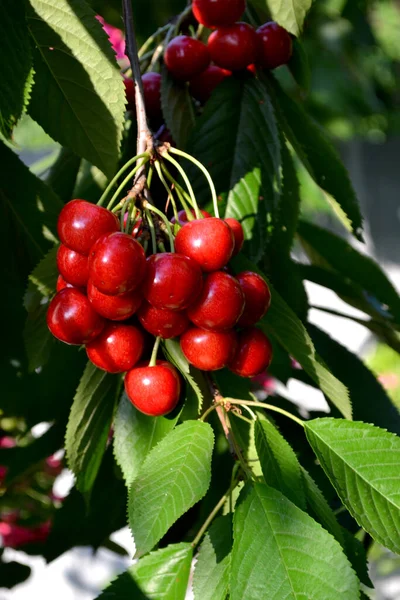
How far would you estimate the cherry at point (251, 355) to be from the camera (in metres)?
0.61

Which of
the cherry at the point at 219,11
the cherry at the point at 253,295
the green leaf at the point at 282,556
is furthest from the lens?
the cherry at the point at 219,11

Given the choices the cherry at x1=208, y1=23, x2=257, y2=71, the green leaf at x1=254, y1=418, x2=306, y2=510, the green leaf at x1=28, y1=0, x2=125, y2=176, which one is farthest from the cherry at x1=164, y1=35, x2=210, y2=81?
the green leaf at x1=254, y1=418, x2=306, y2=510

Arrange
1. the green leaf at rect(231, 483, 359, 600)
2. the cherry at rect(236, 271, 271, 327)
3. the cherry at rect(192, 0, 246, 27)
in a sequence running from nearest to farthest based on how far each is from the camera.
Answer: the green leaf at rect(231, 483, 359, 600) → the cherry at rect(236, 271, 271, 327) → the cherry at rect(192, 0, 246, 27)

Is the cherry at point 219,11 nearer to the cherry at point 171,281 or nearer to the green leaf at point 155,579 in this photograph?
the cherry at point 171,281

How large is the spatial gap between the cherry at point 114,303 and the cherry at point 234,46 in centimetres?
36

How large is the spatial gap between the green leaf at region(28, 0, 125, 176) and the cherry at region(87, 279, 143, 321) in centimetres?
16

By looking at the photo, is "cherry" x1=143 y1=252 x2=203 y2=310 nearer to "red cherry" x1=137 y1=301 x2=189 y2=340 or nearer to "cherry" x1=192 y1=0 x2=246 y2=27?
"red cherry" x1=137 y1=301 x2=189 y2=340

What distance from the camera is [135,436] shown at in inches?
25.5

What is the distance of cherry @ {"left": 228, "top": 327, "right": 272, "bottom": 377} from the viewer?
0.61 m

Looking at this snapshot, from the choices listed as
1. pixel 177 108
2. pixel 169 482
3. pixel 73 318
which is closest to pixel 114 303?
pixel 73 318

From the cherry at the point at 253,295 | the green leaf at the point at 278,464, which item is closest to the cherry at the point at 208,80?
the cherry at the point at 253,295

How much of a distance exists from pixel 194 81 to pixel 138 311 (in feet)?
1.22

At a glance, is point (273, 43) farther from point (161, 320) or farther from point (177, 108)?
point (161, 320)

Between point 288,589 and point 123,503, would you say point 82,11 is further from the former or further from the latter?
point 123,503
